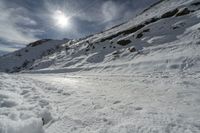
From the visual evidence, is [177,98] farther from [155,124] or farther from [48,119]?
[48,119]

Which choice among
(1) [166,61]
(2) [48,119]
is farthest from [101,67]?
(2) [48,119]

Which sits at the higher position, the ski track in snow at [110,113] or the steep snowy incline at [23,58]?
the steep snowy incline at [23,58]

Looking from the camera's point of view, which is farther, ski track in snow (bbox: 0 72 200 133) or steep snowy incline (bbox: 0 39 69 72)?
steep snowy incline (bbox: 0 39 69 72)

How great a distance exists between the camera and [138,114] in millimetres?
4016

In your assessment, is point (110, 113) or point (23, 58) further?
point (23, 58)

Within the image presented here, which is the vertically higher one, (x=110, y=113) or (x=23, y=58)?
(x=23, y=58)

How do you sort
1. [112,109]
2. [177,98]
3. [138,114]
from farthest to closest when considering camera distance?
[177,98] < [112,109] < [138,114]

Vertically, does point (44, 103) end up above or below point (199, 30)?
below

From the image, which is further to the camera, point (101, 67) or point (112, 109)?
point (101, 67)

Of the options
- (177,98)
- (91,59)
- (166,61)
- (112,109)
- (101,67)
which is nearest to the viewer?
(112,109)

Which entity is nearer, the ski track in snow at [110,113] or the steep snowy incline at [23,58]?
the ski track in snow at [110,113]

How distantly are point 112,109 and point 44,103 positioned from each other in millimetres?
2155

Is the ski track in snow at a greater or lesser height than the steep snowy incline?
lesser

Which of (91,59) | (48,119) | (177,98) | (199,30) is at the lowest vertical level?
(48,119)
